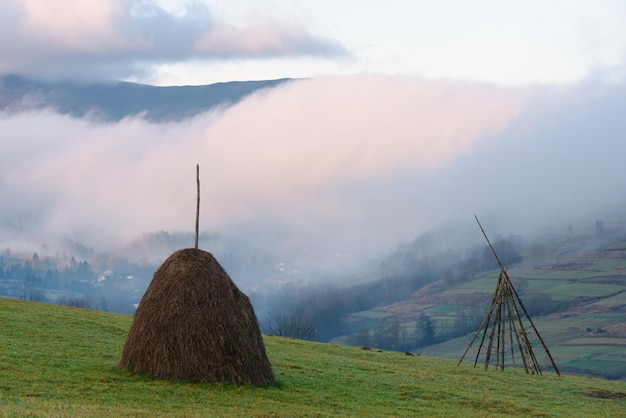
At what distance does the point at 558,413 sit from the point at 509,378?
35.3 ft

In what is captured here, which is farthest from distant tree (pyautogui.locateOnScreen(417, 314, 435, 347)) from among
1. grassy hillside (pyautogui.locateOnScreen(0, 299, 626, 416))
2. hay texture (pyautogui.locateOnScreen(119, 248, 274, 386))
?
hay texture (pyautogui.locateOnScreen(119, 248, 274, 386))

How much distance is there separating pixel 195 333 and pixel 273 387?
131 inches

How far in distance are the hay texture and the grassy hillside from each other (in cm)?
55

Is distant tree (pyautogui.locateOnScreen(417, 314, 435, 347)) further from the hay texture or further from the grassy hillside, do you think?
the hay texture

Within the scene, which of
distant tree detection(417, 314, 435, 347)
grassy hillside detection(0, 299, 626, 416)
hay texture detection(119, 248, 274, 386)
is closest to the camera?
grassy hillside detection(0, 299, 626, 416)

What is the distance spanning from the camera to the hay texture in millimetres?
26172

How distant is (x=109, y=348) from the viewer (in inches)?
1300

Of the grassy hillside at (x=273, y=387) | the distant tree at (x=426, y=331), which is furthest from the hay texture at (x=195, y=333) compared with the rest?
the distant tree at (x=426, y=331)

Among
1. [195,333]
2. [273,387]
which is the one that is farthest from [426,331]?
[195,333]

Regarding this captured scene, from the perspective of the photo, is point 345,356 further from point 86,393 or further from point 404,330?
point 404,330

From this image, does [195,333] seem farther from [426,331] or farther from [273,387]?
[426,331]

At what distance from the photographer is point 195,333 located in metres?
26.1

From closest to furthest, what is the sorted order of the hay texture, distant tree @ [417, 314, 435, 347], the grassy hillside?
the grassy hillside
the hay texture
distant tree @ [417, 314, 435, 347]

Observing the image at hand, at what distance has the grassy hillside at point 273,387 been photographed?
22.8 meters
